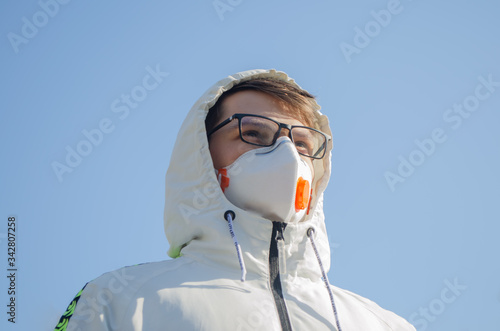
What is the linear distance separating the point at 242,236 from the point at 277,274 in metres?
0.29

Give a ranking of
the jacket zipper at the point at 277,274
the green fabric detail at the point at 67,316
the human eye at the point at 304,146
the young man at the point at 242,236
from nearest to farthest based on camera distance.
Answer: the green fabric detail at the point at 67,316 → the young man at the point at 242,236 → the jacket zipper at the point at 277,274 → the human eye at the point at 304,146

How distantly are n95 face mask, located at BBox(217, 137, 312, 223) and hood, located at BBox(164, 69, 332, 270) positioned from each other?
0.43 ft

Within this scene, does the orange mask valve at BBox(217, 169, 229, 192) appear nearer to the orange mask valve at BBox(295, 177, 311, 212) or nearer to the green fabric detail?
the orange mask valve at BBox(295, 177, 311, 212)

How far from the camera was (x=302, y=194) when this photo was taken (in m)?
3.37

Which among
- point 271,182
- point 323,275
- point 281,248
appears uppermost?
point 271,182

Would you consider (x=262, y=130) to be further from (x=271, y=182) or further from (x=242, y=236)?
(x=242, y=236)

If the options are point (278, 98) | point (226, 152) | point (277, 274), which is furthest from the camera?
point (278, 98)

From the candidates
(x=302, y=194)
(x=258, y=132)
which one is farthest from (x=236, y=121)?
(x=302, y=194)

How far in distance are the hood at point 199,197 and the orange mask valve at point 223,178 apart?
0.12 m

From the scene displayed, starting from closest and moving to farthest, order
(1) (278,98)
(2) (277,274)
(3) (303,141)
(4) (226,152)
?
(2) (277,274) → (4) (226,152) → (3) (303,141) → (1) (278,98)

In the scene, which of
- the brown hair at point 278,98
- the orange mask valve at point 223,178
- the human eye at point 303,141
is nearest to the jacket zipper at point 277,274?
the orange mask valve at point 223,178

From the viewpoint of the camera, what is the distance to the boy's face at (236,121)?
3479 mm

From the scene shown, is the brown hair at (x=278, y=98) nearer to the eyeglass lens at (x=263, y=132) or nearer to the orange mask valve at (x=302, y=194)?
the eyeglass lens at (x=263, y=132)

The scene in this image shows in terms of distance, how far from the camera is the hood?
3125 millimetres
